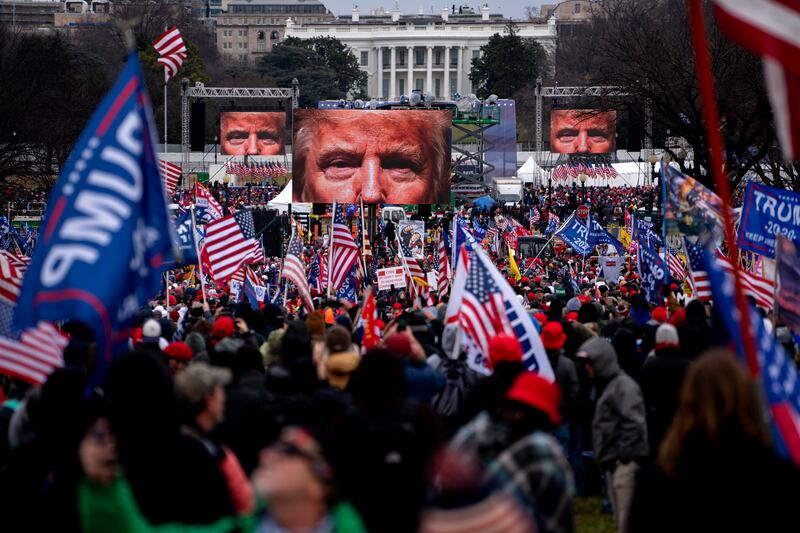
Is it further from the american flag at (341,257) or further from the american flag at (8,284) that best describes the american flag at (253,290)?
the american flag at (8,284)

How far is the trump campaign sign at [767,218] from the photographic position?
42.8 feet

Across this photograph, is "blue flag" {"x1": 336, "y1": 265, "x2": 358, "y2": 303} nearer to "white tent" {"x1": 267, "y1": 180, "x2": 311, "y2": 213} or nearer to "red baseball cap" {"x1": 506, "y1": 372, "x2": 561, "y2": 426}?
"red baseball cap" {"x1": 506, "y1": 372, "x2": 561, "y2": 426}

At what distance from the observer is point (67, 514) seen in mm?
5430

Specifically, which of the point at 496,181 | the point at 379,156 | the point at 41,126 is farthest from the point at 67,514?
the point at 496,181

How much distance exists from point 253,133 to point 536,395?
249 ft

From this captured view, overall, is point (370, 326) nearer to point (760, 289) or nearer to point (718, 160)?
point (760, 289)

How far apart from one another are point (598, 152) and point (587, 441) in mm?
71330

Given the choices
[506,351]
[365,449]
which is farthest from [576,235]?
[365,449]

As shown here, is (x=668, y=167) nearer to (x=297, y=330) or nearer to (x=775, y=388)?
(x=297, y=330)

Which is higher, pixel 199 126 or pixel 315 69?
pixel 315 69

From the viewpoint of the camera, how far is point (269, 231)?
40125 mm

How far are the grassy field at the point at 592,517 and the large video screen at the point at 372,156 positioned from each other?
34760 millimetres

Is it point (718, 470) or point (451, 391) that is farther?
point (451, 391)

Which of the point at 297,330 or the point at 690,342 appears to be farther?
the point at 297,330
